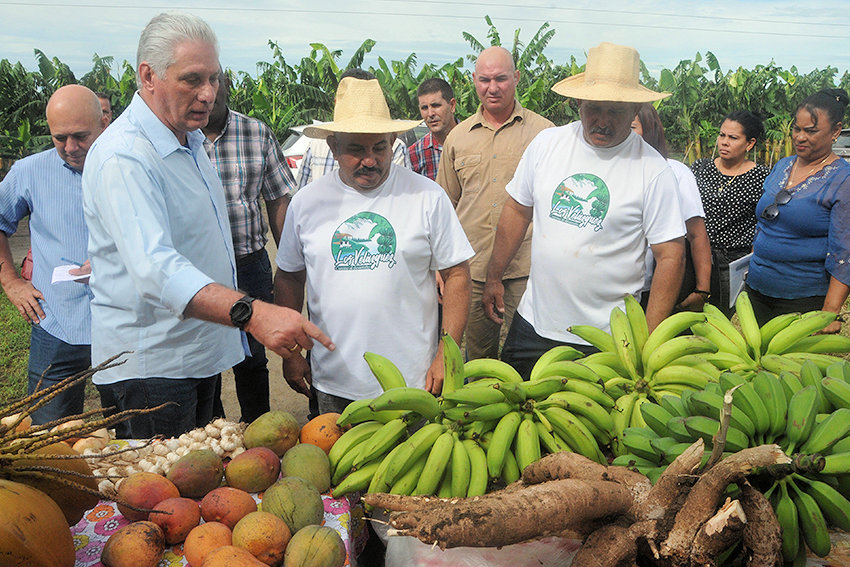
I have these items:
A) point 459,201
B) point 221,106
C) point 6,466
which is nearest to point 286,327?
point 6,466

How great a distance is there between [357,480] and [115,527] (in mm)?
709

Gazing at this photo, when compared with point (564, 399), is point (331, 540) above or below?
below

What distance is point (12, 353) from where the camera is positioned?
668 cm

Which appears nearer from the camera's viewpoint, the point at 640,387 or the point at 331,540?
the point at 331,540

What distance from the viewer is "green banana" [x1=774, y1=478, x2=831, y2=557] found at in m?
1.58

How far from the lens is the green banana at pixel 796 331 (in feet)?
7.54

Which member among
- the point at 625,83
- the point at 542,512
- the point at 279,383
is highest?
the point at 625,83

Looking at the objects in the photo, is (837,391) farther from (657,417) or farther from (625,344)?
(625,344)

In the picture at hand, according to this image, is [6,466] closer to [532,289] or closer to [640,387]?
[640,387]

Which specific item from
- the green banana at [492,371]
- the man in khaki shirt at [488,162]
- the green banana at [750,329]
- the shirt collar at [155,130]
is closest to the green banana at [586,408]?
the green banana at [492,371]

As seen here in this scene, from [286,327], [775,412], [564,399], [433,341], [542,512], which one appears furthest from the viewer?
[433,341]

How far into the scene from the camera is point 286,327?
2201 mm

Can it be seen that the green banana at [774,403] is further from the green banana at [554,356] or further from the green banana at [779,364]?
the green banana at [554,356]

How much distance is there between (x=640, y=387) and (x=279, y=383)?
4.40 m
